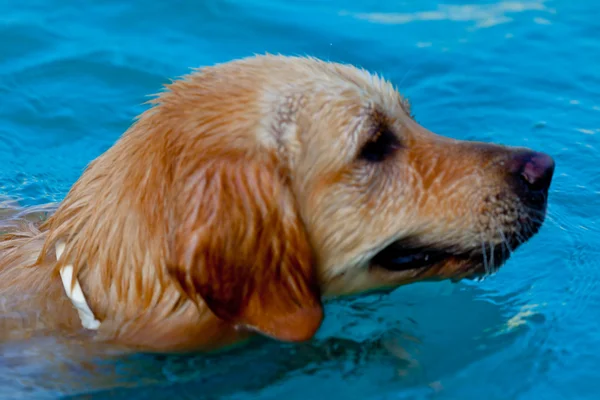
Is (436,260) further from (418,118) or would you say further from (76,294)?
(418,118)

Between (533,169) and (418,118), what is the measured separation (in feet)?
10.1

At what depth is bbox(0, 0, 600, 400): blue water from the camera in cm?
429

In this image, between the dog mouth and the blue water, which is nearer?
the dog mouth

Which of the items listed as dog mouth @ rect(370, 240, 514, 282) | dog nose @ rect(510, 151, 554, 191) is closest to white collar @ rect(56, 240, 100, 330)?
dog mouth @ rect(370, 240, 514, 282)

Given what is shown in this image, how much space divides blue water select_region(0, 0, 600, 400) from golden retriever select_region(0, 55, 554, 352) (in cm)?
34

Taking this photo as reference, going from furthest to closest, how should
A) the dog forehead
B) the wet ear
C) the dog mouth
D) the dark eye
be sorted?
the dog mouth < the dark eye < the dog forehead < the wet ear

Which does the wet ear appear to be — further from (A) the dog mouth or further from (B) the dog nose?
(B) the dog nose

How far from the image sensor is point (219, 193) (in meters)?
3.61

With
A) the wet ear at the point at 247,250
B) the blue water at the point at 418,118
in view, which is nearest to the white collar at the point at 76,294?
the blue water at the point at 418,118

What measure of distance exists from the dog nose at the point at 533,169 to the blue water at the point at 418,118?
0.97 meters

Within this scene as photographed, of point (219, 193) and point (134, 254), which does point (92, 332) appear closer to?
point (134, 254)

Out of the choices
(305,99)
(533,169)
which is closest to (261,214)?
(305,99)

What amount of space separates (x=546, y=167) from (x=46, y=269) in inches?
88.0

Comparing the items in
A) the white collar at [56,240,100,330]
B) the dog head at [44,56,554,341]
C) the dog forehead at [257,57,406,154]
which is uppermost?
the dog forehead at [257,57,406,154]
